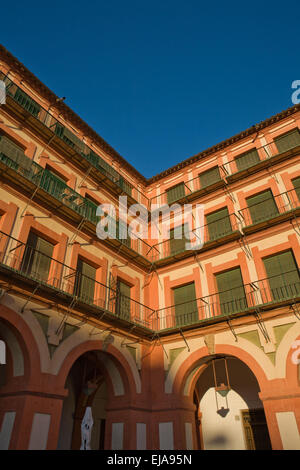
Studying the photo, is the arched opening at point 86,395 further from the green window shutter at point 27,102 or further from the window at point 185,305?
the green window shutter at point 27,102

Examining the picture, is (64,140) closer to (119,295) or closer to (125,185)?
(125,185)

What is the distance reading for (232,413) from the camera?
591 inches

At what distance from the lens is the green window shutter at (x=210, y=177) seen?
18.5 metres

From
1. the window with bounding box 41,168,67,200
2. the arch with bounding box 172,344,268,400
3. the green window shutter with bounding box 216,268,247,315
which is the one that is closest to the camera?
the arch with bounding box 172,344,268,400

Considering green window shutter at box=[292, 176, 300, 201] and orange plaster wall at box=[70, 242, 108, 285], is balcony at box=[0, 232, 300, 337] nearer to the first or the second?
orange plaster wall at box=[70, 242, 108, 285]

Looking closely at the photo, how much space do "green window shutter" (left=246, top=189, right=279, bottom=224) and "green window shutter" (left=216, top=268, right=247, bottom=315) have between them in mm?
2800

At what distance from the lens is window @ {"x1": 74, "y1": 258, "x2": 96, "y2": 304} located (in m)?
13.1

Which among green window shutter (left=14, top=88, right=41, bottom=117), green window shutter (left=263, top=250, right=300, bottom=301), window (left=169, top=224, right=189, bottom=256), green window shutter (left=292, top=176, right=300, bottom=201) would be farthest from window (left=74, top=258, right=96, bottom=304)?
green window shutter (left=292, top=176, right=300, bottom=201)

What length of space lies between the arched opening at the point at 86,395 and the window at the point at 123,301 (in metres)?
2.12

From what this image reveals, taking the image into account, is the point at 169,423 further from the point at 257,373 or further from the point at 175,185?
the point at 175,185

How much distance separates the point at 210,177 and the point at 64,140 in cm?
849

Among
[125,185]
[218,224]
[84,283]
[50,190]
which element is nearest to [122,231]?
[125,185]
